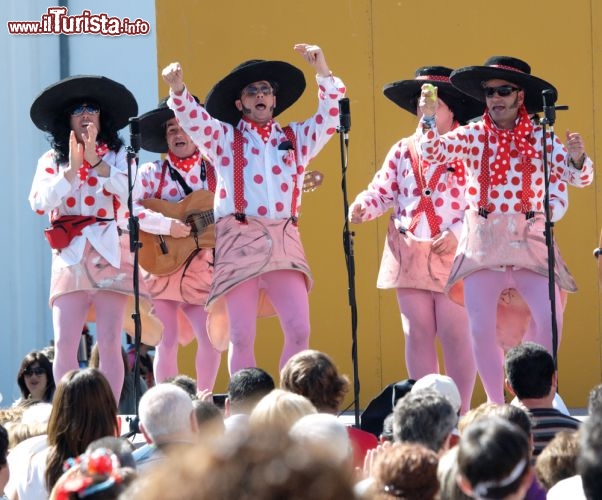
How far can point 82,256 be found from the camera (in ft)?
21.5

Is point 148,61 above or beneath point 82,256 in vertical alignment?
above

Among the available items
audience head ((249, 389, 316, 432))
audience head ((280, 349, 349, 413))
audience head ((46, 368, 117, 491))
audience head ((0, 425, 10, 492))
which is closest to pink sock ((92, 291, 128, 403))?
audience head ((280, 349, 349, 413))

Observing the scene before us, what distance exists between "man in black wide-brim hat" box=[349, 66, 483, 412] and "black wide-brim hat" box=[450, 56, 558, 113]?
19.9 inches

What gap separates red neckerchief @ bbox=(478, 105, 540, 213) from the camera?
636cm

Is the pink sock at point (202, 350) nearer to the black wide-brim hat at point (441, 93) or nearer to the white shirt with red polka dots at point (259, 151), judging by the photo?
the white shirt with red polka dots at point (259, 151)

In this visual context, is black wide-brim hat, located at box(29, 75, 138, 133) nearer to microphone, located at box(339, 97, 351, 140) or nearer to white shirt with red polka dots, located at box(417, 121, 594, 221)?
microphone, located at box(339, 97, 351, 140)

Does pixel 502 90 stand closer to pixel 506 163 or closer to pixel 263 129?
pixel 506 163

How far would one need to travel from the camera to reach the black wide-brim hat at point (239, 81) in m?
6.69

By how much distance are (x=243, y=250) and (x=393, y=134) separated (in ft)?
10.0

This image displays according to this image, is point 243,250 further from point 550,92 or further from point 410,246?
point 550,92

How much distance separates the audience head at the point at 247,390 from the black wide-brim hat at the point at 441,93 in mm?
2653

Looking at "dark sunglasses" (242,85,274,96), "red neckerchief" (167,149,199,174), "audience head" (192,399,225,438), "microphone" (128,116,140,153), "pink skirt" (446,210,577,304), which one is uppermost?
"dark sunglasses" (242,85,274,96)

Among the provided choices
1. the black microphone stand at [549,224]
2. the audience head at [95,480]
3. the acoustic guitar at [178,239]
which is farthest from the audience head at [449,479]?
the acoustic guitar at [178,239]

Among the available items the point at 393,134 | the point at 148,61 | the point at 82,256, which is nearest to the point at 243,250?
the point at 82,256
